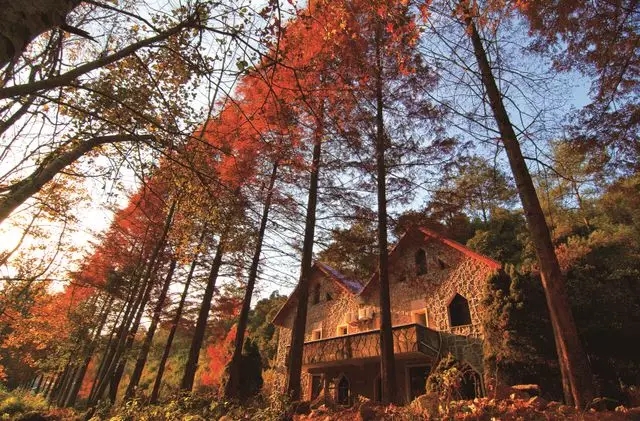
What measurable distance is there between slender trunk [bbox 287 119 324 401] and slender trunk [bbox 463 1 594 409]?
3.71 m

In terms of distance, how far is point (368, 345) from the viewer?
14453 millimetres

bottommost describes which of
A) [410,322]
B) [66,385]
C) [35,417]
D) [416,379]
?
[35,417]

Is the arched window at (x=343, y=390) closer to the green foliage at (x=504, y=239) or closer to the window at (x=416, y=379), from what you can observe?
the window at (x=416, y=379)

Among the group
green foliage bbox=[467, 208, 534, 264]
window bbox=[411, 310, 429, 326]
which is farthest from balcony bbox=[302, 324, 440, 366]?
green foliage bbox=[467, 208, 534, 264]

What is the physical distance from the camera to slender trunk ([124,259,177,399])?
45.8 feet

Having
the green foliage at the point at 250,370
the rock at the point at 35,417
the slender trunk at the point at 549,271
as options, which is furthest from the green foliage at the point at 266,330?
the slender trunk at the point at 549,271

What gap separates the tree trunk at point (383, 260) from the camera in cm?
916

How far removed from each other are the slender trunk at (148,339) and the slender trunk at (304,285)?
22.3 feet

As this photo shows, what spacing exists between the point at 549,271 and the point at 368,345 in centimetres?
1014

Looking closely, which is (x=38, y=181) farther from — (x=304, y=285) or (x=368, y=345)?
(x=368, y=345)

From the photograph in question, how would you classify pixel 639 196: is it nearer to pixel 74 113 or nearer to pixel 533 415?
pixel 533 415

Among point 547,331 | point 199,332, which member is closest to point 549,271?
point 547,331

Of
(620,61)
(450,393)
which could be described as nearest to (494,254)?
(620,61)

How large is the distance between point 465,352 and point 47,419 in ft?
52.7
